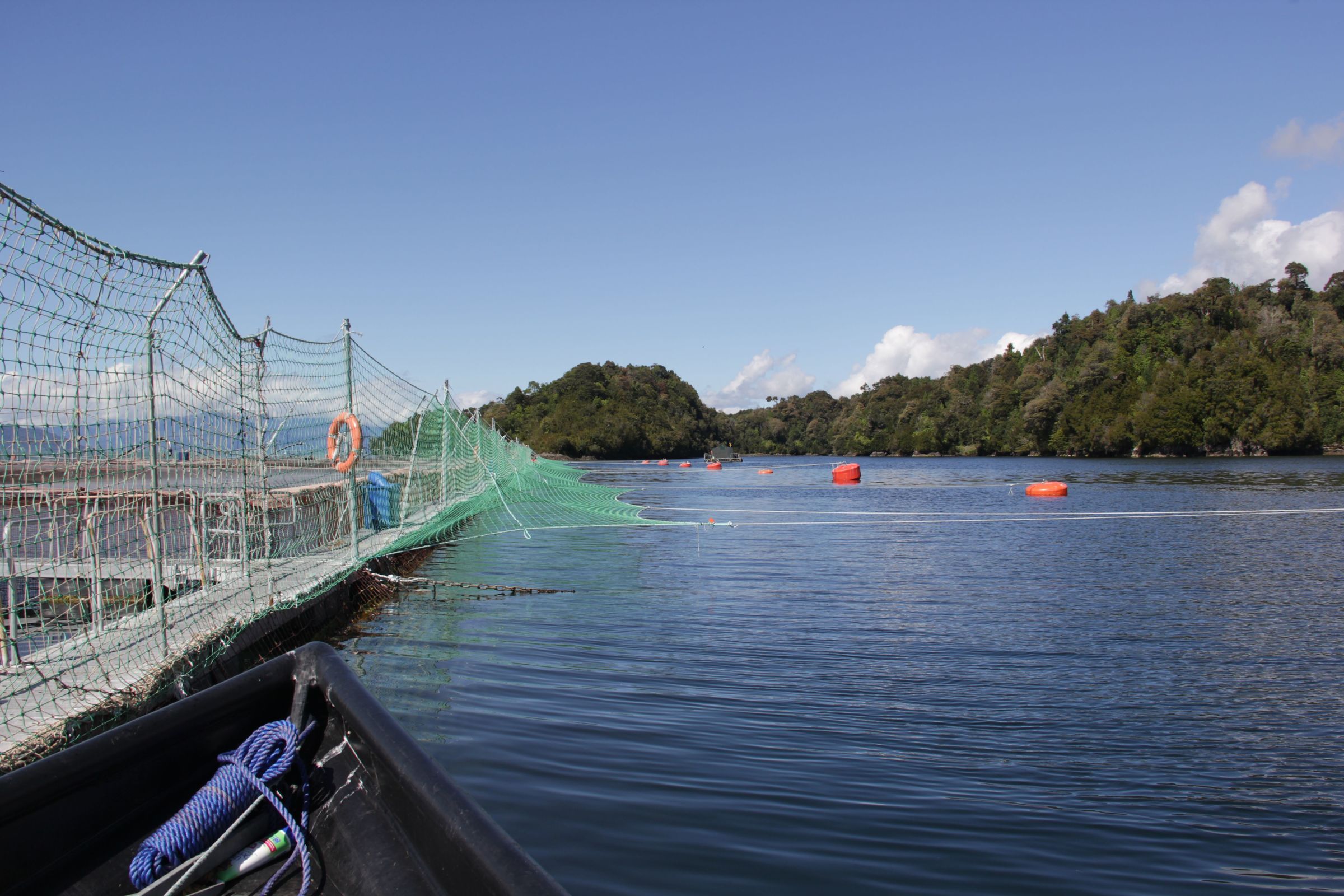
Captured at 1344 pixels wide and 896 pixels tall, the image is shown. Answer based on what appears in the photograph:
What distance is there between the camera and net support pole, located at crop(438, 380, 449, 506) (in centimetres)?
1773

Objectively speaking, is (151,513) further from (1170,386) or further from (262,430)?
(1170,386)

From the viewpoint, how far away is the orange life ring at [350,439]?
9.78 m

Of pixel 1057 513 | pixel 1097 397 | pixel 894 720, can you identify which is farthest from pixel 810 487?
pixel 1097 397

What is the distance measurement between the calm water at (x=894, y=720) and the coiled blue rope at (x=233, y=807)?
5.11 ft

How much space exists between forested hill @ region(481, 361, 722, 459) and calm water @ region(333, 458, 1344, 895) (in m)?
109

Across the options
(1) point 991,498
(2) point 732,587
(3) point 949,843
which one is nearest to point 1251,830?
(3) point 949,843

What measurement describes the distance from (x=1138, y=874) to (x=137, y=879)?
4.05m

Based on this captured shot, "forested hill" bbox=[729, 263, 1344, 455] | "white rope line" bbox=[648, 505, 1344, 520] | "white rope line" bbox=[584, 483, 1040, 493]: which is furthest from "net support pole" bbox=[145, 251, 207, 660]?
"forested hill" bbox=[729, 263, 1344, 455]

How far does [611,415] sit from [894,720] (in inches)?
4741

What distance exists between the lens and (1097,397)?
90.4m

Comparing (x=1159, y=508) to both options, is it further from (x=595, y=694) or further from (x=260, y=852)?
(x=260, y=852)

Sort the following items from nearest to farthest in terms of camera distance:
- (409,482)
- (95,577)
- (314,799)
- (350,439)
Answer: (314,799)
(95,577)
(350,439)
(409,482)

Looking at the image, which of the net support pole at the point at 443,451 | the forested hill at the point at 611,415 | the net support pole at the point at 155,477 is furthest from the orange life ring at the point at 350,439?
the forested hill at the point at 611,415

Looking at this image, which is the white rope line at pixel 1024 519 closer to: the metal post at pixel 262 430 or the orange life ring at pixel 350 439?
the orange life ring at pixel 350 439
